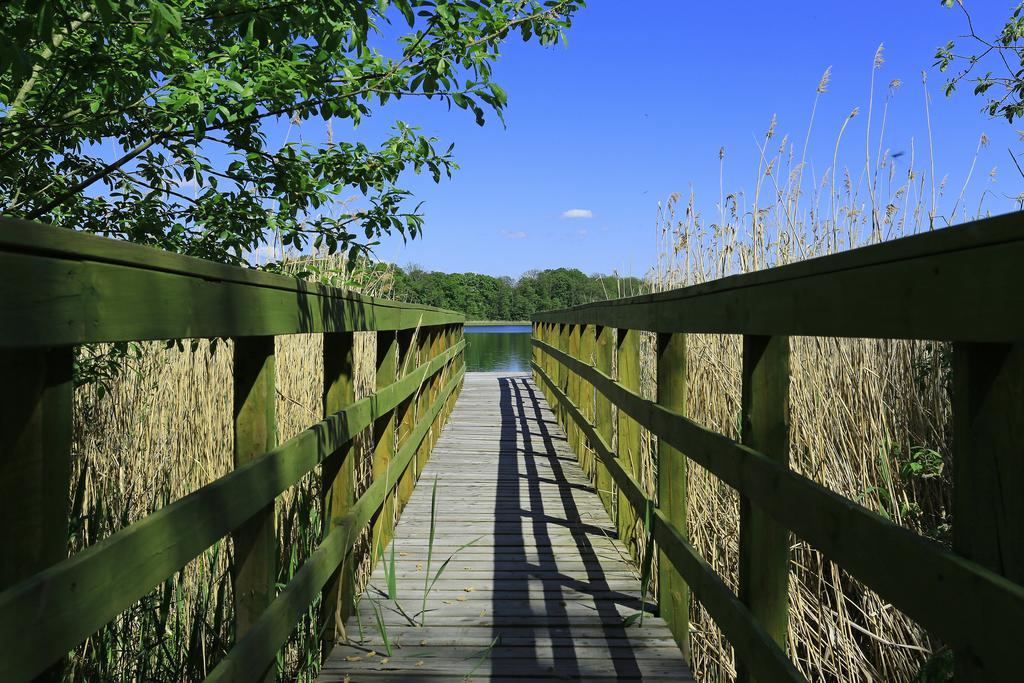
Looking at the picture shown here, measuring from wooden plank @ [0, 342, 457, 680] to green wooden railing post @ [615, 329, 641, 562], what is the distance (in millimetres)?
2270

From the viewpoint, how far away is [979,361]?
1066 millimetres

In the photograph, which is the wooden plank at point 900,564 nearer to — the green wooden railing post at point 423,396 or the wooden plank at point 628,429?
the wooden plank at point 628,429

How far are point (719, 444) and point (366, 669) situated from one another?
4.71 feet

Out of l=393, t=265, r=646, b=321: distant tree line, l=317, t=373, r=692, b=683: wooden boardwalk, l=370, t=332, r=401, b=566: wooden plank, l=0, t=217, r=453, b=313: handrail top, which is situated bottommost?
l=317, t=373, r=692, b=683: wooden boardwalk

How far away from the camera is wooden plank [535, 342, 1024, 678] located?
0.99 metres

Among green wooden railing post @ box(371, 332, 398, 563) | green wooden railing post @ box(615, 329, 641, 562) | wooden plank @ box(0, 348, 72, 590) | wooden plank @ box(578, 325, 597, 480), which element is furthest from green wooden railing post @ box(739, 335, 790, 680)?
wooden plank @ box(578, 325, 597, 480)

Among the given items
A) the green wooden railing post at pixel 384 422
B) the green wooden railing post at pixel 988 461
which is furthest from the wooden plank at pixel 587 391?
the green wooden railing post at pixel 988 461

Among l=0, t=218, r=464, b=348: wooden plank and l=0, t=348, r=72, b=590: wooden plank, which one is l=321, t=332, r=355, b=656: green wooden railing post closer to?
l=0, t=218, r=464, b=348: wooden plank

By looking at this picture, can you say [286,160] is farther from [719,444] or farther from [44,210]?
[719,444]

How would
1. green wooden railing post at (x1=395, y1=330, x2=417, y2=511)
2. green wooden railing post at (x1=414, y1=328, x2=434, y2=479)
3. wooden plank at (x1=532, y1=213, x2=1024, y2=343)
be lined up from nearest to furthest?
1. wooden plank at (x1=532, y1=213, x2=1024, y2=343)
2. green wooden railing post at (x1=395, y1=330, x2=417, y2=511)
3. green wooden railing post at (x1=414, y1=328, x2=434, y2=479)

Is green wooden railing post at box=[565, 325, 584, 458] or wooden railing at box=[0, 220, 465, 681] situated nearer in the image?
wooden railing at box=[0, 220, 465, 681]

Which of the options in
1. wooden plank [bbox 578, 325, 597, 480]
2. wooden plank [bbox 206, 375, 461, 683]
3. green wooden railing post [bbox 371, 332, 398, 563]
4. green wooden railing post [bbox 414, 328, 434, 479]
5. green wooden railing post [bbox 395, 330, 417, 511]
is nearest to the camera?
wooden plank [bbox 206, 375, 461, 683]

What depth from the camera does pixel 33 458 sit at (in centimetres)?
108

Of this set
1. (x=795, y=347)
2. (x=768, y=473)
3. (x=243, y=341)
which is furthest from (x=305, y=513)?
(x=795, y=347)
